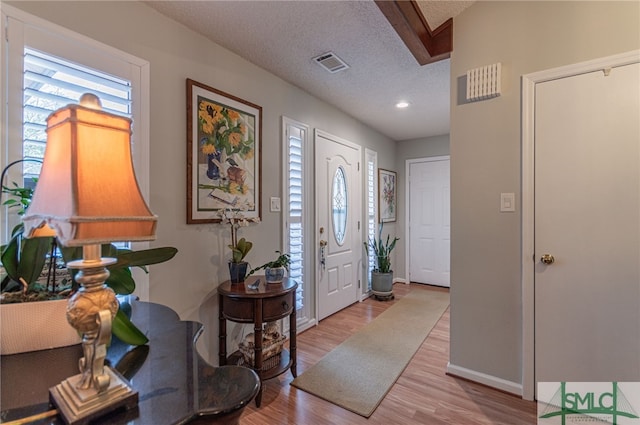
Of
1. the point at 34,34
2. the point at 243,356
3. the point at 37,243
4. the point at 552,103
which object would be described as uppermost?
the point at 34,34

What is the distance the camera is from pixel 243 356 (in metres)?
2.06

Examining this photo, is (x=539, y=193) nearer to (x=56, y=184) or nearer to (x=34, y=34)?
(x=56, y=184)

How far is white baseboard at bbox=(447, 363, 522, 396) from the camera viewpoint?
191 centimetres

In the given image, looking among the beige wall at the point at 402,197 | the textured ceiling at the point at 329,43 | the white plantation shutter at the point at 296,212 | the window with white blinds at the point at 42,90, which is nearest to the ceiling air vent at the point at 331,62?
the textured ceiling at the point at 329,43

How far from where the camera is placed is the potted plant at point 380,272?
13.0 feet

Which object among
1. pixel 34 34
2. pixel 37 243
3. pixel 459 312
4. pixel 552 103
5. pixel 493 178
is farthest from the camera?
pixel 459 312

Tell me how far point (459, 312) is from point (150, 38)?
8.92 feet

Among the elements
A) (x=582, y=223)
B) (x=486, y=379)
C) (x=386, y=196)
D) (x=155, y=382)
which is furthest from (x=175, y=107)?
(x=386, y=196)

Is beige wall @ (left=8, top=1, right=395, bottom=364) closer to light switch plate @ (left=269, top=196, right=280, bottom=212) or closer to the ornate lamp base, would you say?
light switch plate @ (left=269, top=196, right=280, bottom=212)

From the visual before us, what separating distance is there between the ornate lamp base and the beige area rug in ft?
5.02

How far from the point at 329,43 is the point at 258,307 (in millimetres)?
1887

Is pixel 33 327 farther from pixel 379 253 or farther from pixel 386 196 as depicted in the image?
pixel 386 196

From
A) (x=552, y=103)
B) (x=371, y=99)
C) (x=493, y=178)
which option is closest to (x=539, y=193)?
(x=493, y=178)

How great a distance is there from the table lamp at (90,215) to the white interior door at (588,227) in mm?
2145
